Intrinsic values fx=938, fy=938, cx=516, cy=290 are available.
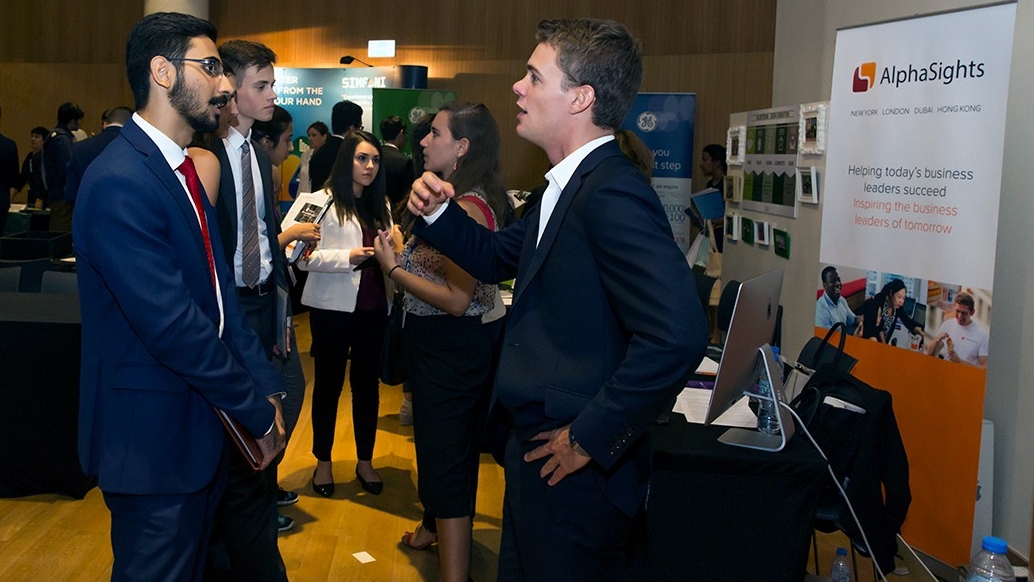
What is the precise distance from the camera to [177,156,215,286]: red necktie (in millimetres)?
2039

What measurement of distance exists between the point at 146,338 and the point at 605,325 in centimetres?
90

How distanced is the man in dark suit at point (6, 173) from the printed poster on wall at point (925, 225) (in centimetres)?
735

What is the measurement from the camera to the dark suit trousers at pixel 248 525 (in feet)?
8.61

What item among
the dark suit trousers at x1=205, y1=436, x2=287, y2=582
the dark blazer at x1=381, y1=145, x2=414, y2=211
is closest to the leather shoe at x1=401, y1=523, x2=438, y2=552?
the dark suit trousers at x1=205, y1=436, x2=287, y2=582

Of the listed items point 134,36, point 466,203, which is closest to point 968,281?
point 466,203

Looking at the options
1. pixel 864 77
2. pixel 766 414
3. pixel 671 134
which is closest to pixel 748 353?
pixel 766 414

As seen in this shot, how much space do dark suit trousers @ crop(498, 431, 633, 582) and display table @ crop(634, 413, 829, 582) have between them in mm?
747

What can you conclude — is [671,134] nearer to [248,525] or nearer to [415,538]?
[415,538]

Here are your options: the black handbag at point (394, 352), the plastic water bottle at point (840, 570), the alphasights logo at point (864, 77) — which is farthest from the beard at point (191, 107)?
the alphasights logo at point (864, 77)

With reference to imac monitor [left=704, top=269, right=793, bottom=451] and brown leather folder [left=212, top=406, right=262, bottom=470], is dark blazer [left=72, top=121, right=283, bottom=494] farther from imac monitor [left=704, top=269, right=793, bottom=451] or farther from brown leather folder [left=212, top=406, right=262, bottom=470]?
imac monitor [left=704, top=269, right=793, bottom=451]

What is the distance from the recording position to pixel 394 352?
3.97m

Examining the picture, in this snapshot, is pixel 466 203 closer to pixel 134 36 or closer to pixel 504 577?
pixel 134 36

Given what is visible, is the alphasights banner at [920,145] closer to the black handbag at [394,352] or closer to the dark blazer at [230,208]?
the black handbag at [394,352]

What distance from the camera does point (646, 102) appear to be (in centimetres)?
914
